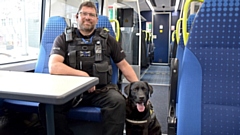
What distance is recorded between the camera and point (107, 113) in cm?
194

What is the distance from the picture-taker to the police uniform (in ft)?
6.36

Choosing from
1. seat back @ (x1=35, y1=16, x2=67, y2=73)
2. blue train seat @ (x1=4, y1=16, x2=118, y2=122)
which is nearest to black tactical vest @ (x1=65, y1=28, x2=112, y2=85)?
blue train seat @ (x1=4, y1=16, x2=118, y2=122)

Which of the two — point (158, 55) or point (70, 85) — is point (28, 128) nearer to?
point (70, 85)

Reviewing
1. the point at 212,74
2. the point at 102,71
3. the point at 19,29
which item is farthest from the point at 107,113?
the point at 19,29

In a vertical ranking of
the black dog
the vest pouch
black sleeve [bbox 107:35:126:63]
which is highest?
black sleeve [bbox 107:35:126:63]

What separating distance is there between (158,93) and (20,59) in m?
2.94

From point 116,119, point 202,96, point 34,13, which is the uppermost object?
point 34,13

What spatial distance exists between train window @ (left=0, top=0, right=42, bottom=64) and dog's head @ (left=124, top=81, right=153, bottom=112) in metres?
1.48

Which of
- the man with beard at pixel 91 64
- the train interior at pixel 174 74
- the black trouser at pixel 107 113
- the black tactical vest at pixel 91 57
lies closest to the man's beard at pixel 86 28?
the man with beard at pixel 91 64

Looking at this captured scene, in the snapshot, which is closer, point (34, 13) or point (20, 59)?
point (20, 59)

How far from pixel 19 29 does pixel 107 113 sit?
1867 millimetres

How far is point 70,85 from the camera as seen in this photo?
129 cm

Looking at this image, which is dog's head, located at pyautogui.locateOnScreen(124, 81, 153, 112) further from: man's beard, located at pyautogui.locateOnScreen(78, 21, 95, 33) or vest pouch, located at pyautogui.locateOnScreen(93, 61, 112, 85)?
man's beard, located at pyautogui.locateOnScreen(78, 21, 95, 33)

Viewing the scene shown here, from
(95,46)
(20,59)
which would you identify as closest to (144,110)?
(95,46)
